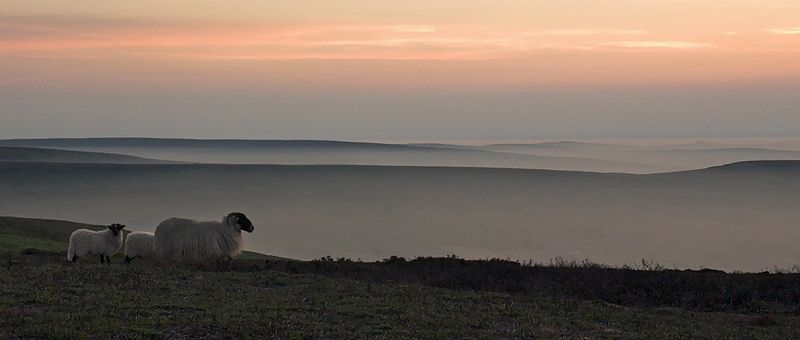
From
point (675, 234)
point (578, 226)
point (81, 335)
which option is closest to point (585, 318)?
point (81, 335)

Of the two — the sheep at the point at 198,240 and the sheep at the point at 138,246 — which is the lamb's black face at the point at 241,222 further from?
the sheep at the point at 138,246

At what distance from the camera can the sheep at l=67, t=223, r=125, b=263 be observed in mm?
31592

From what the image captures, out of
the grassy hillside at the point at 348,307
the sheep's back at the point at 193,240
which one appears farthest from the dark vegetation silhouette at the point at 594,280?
the sheep's back at the point at 193,240

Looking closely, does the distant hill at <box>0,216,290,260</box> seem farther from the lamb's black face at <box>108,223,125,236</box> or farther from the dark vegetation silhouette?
the dark vegetation silhouette

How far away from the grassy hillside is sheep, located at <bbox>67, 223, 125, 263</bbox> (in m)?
1.08

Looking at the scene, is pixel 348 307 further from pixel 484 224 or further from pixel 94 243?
pixel 484 224

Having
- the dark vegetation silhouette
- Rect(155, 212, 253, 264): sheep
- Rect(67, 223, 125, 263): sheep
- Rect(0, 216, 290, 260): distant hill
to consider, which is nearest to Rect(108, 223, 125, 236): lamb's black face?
Rect(67, 223, 125, 263): sheep

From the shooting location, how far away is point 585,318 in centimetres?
2117

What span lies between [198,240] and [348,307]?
1184cm

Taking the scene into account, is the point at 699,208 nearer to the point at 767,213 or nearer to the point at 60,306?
the point at 767,213

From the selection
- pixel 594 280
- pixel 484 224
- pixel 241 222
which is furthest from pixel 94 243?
pixel 484 224

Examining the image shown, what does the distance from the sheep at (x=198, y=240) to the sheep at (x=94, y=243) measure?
2.39 metres

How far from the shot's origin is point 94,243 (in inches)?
1250

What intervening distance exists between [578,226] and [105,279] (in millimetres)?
142129
